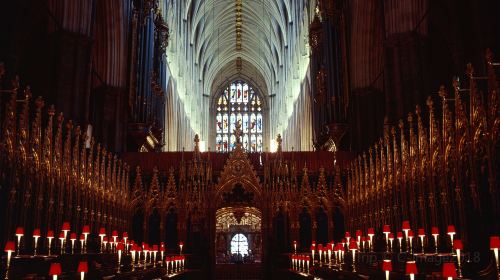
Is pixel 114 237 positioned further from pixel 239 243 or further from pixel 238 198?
pixel 239 243

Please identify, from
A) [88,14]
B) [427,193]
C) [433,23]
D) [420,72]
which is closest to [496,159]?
[427,193]

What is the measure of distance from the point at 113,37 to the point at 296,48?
1985 centimetres

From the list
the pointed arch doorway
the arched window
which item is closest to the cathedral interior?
the pointed arch doorway

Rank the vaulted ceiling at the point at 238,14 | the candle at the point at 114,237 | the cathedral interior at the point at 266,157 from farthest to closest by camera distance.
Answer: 1. the vaulted ceiling at the point at 238,14
2. the candle at the point at 114,237
3. the cathedral interior at the point at 266,157

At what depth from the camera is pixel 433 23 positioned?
18.0m

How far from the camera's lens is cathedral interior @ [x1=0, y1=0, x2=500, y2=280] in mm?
10578

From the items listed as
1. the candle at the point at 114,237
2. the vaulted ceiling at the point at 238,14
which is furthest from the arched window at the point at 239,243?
the candle at the point at 114,237

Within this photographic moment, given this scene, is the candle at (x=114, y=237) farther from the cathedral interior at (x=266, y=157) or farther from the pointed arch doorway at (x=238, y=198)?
the pointed arch doorway at (x=238, y=198)

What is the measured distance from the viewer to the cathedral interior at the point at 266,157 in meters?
10.6

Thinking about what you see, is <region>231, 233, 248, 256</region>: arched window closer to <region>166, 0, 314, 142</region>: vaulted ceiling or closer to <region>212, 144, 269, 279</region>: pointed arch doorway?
<region>166, 0, 314, 142</region>: vaulted ceiling

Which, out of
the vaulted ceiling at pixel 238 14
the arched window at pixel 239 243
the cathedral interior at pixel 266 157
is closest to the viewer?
the cathedral interior at pixel 266 157

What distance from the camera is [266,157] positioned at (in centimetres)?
2069

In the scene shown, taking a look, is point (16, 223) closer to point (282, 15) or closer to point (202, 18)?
point (282, 15)

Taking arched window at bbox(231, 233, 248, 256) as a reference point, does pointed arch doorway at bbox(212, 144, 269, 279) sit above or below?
above
